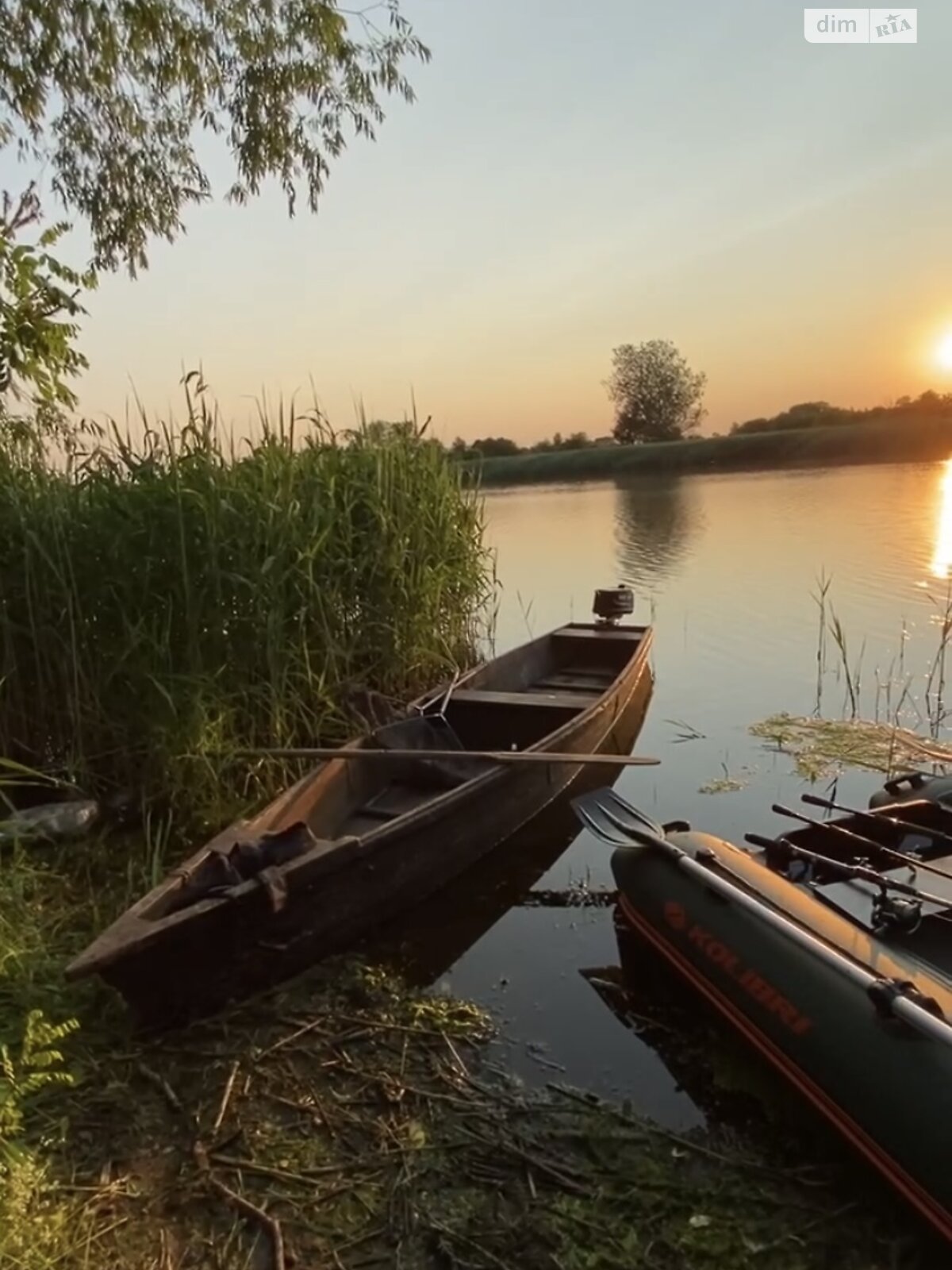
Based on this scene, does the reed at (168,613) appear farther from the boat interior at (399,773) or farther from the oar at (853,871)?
the oar at (853,871)

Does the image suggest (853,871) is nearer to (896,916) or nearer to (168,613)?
(896,916)

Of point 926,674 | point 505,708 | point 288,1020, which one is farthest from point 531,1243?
point 926,674

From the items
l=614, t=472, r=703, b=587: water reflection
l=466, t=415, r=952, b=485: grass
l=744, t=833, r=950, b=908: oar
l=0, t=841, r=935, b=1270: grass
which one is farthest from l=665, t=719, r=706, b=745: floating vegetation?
l=466, t=415, r=952, b=485: grass

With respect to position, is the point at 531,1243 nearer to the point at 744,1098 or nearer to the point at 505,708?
the point at 744,1098

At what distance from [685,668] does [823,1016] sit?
6.44m

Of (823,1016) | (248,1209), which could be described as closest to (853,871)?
(823,1016)

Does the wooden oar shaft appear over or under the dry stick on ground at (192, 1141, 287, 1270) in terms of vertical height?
over

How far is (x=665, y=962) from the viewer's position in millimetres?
3588

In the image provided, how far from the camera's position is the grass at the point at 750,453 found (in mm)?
29281

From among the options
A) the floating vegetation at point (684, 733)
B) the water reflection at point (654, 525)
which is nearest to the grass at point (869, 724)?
the floating vegetation at point (684, 733)

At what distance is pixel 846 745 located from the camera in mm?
6516

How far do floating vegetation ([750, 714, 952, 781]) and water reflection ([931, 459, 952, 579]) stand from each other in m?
5.85

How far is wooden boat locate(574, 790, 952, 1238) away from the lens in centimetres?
232

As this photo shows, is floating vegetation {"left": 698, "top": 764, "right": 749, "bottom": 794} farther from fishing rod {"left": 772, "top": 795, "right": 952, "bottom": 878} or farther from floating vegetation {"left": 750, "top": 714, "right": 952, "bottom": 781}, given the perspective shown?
fishing rod {"left": 772, "top": 795, "right": 952, "bottom": 878}
